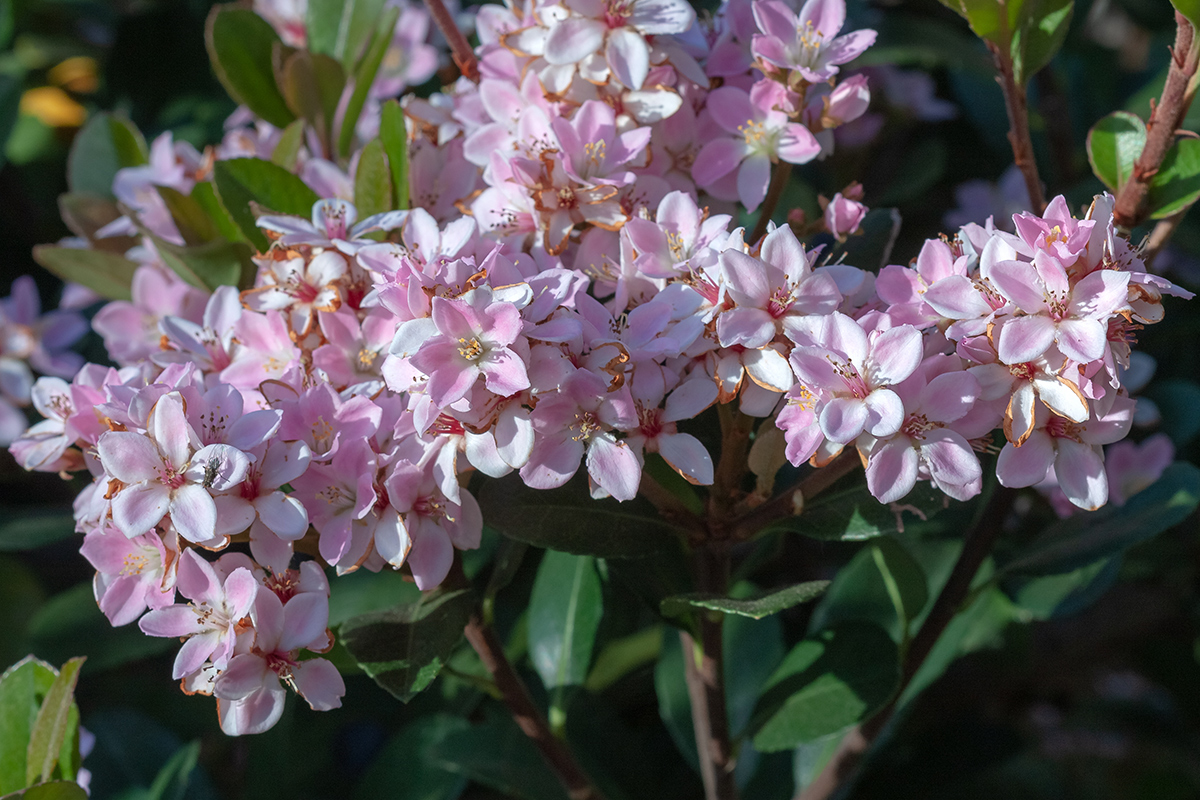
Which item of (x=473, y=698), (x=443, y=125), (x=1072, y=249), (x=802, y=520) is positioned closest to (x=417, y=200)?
(x=443, y=125)

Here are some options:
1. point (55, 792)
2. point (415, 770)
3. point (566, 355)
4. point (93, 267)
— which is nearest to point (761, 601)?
point (566, 355)

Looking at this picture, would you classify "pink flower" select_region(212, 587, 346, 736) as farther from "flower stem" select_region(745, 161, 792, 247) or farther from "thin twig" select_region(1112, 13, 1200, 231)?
"thin twig" select_region(1112, 13, 1200, 231)

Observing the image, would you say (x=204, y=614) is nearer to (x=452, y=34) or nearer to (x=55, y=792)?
(x=55, y=792)

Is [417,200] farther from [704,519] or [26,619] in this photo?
[26,619]

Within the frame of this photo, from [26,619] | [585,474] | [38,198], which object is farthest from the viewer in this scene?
[38,198]

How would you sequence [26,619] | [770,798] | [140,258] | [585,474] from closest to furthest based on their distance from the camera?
[585,474] < [140,258] < [770,798] < [26,619]

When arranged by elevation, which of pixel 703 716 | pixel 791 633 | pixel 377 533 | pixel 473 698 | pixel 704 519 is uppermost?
pixel 377 533

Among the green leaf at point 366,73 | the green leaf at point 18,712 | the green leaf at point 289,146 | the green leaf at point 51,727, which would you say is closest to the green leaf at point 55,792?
the green leaf at point 51,727
